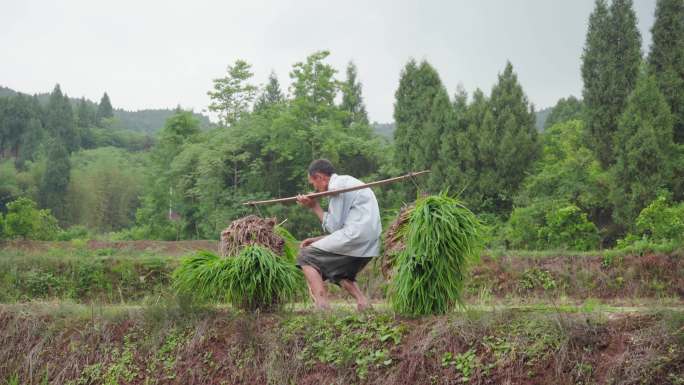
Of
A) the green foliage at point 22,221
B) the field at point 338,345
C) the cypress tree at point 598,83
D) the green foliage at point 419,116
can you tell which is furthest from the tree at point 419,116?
the field at point 338,345

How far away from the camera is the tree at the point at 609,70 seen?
66.7 feet

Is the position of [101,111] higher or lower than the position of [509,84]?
higher

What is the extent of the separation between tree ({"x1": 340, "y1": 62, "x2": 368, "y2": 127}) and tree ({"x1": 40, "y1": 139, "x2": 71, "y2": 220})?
75.9 ft

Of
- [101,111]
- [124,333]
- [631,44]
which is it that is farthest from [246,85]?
[101,111]

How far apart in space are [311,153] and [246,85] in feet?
27.9

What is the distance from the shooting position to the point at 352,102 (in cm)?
3953

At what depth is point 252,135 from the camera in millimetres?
30688

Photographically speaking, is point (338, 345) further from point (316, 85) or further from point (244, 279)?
point (316, 85)

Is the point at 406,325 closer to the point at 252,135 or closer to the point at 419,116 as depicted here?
the point at 419,116

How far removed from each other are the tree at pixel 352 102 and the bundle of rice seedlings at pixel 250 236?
1080 inches

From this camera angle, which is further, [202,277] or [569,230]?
[569,230]

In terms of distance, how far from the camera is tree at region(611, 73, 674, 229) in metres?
18.0

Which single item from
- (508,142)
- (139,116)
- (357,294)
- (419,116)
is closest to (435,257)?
(357,294)

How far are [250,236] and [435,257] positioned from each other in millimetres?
2018
